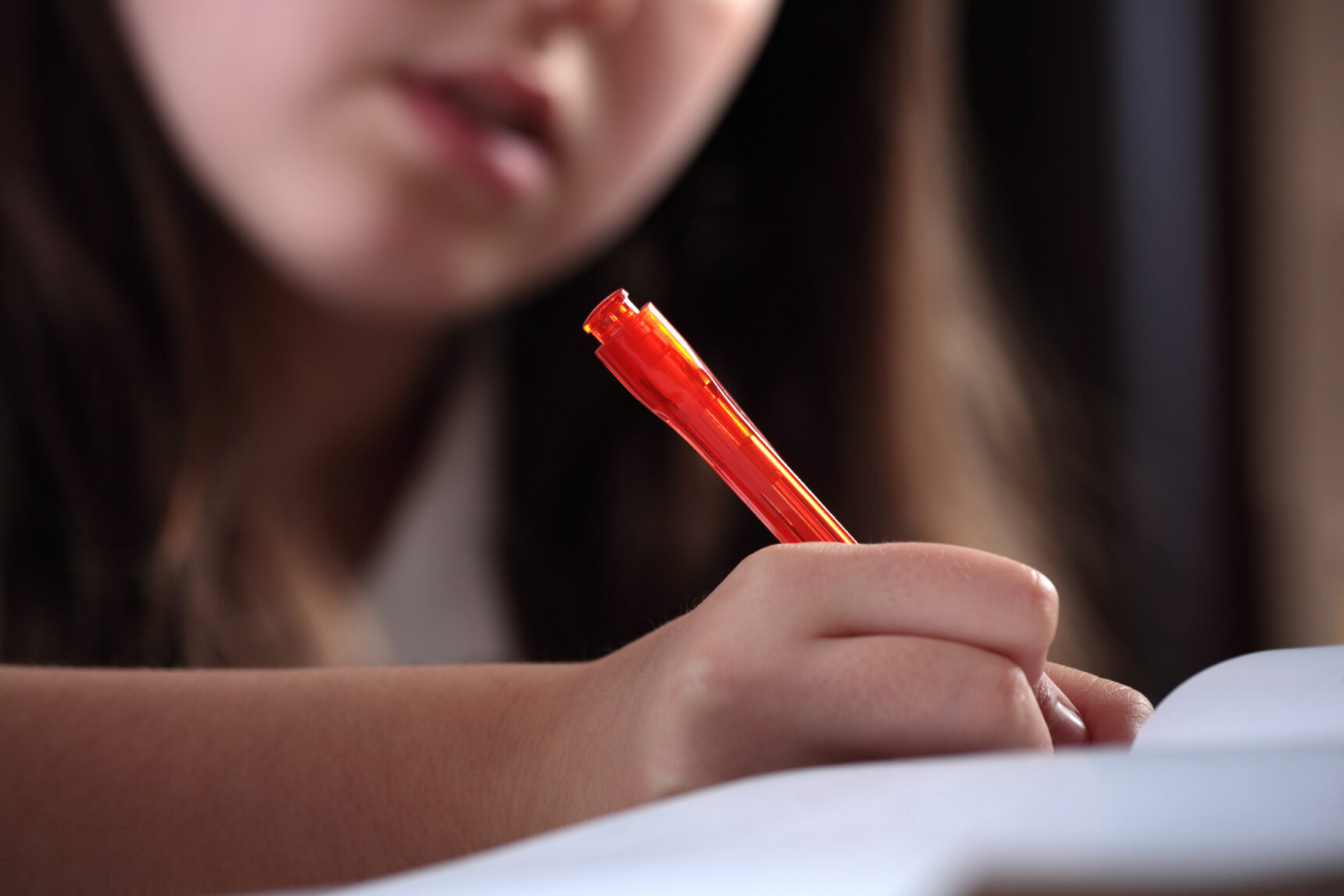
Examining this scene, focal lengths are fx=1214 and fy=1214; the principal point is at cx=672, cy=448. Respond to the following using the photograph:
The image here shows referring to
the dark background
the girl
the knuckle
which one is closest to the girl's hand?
the knuckle

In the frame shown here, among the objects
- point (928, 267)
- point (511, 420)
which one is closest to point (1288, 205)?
point (928, 267)

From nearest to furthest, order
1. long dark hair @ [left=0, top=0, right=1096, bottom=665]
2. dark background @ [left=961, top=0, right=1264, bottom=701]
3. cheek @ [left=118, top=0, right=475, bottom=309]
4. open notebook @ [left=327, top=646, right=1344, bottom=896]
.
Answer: open notebook @ [left=327, top=646, right=1344, bottom=896] → cheek @ [left=118, top=0, right=475, bottom=309] → long dark hair @ [left=0, top=0, right=1096, bottom=665] → dark background @ [left=961, top=0, right=1264, bottom=701]

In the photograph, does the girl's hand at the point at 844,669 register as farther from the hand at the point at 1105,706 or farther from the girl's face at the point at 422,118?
the girl's face at the point at 422,118

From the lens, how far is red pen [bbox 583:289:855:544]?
16cm

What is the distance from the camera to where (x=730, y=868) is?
8 cm

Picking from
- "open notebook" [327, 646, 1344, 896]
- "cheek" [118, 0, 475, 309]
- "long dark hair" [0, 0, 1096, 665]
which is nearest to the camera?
"open notebook" [327, 646, 1344, 896]

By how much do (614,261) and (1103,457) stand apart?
0.40 m

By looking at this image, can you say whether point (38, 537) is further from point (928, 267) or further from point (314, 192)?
point (928, 267)

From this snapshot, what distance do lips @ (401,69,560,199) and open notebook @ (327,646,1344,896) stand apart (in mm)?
261

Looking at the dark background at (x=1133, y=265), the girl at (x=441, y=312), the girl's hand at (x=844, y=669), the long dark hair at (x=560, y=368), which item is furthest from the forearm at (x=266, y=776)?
the dark background at (x=1133, y=265)

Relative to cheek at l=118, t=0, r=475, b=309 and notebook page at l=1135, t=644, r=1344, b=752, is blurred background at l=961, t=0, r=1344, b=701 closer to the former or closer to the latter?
cheek at l=118, t=0, r=475, b=309

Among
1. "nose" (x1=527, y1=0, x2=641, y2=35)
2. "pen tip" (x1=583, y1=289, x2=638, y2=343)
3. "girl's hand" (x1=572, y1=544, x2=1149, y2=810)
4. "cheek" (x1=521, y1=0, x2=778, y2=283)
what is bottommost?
"girl's hand" (x1=572, y1=544, x2=1149, y2=810)

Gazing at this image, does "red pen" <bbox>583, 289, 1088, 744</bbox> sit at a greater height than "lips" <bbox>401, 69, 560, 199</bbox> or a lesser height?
lesser

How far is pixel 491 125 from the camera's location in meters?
0.34
